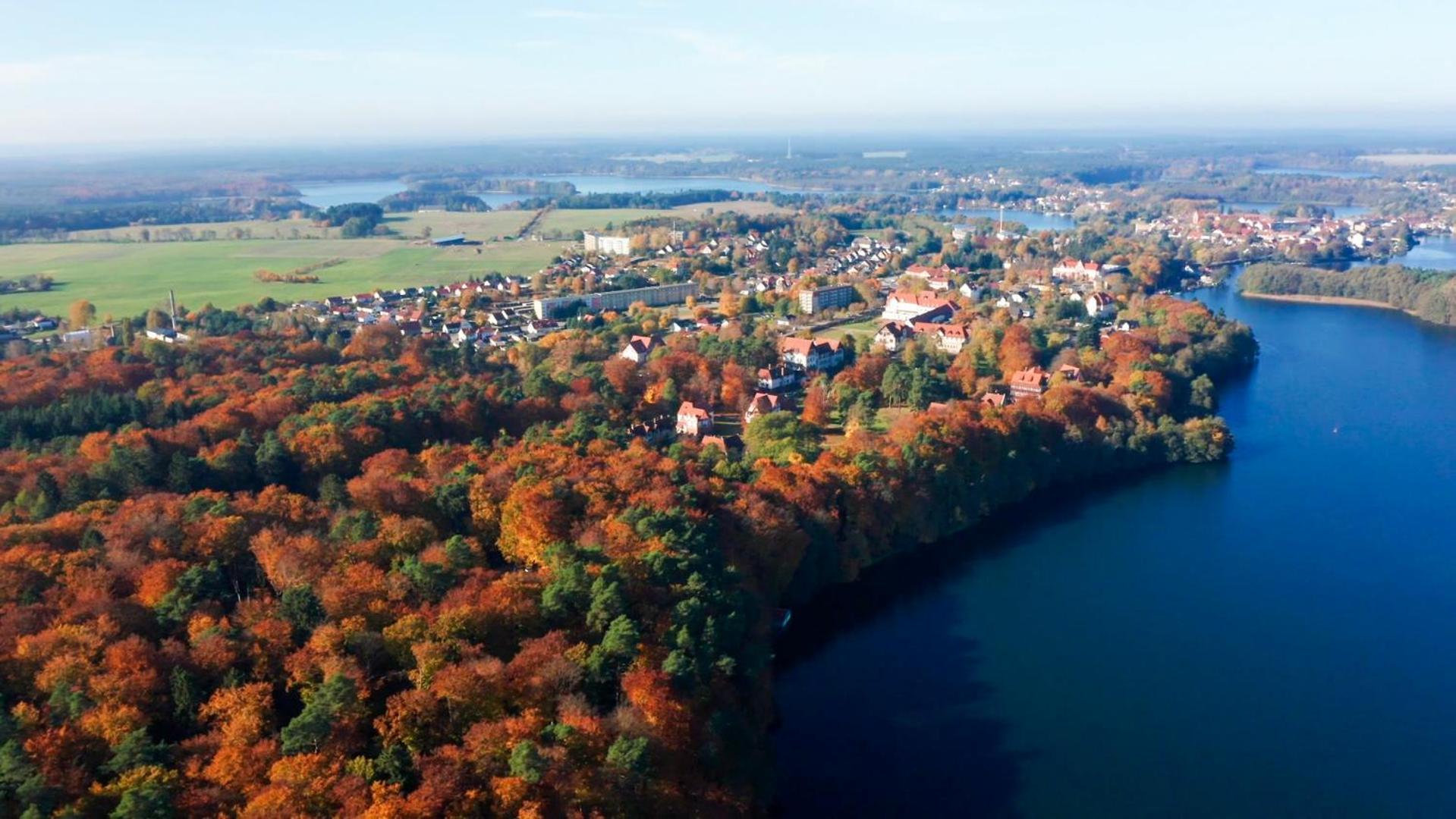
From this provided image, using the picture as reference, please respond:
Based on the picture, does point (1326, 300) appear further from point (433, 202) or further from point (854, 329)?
point (433, 202)

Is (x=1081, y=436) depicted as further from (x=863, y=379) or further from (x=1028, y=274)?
(x=1028, y=274)

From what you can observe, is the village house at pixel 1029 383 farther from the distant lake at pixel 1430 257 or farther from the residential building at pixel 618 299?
the distant lake at pixel 1430 257

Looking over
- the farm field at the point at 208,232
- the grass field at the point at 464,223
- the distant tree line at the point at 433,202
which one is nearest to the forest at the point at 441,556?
the farm field at the point at 208,232

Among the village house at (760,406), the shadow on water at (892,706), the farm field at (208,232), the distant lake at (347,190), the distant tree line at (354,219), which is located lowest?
the shadow on water at (892,706)

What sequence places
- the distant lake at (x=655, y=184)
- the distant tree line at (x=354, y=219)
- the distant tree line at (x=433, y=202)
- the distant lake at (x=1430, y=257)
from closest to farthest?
the distant lake at (x=1430, y=257), the distant tree line at (x=354, y=219), the distant tree line at (x=433, y=202), the distant lake at (x=655, y=184)

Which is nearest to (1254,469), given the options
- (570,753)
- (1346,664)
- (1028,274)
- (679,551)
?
(1346,664)

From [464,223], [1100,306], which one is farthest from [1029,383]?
[464,223]
